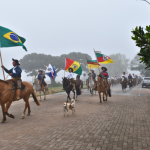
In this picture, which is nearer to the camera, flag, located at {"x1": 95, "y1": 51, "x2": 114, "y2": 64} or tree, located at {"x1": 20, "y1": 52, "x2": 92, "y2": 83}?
flag, located at {"x1": 95, "y1": 51, "x2": 114, "y2": 64}

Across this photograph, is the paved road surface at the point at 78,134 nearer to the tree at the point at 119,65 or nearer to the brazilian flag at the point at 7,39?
the brazilian flag at the point at 7,39

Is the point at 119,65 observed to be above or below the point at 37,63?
above

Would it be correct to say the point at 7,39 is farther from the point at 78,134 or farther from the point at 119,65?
the point at 119,65

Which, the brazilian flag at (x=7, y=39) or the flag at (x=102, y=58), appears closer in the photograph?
the brazilian flag at (x=7, y=39)

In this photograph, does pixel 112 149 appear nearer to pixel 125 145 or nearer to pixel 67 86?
pixel 125 145

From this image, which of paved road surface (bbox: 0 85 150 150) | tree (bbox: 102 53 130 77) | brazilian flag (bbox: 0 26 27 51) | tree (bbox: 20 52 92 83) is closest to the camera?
paved road surface (bbox: 0 85 150 150)

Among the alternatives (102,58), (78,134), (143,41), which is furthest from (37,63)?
(143,41)

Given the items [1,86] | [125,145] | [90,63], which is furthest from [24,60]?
[125,145]

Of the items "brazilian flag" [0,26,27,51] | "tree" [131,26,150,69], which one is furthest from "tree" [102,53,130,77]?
"tree" [131,26,150,69]

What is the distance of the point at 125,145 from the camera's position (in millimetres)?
4504

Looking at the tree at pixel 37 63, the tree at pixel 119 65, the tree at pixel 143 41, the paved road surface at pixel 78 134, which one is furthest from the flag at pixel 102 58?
the tree at pixel 119 65

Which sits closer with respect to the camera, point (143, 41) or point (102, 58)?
point (143, 41)

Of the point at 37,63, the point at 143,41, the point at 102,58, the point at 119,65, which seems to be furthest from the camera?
the point at 119,65

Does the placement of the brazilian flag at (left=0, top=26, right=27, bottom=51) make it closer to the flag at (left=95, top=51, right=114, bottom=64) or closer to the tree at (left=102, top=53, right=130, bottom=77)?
the flag at (left=95, top=51, right=114, bottom=64)
